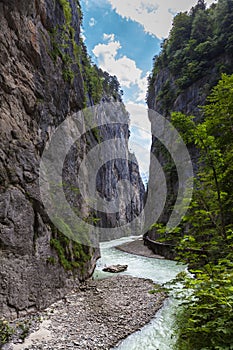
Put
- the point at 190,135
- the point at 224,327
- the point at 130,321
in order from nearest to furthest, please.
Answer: the point at 224,327 → the point at 190,135 → the point at 130,321

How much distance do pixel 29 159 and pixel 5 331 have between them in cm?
536

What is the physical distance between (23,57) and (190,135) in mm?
8385

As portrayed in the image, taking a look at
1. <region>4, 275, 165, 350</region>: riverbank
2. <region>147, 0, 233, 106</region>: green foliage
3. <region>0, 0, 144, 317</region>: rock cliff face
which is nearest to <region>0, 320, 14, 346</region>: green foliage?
<region>4, 275, 165, 350</region>: riverbank

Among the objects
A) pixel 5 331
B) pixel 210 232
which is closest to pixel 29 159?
pixel 5 331

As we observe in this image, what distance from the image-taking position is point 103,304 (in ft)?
25.4

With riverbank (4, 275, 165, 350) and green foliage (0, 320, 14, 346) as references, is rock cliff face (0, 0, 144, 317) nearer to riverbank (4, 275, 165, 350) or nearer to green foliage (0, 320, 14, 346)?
green foliage (0, 320, 14, 346)

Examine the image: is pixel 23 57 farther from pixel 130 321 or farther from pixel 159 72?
pixel 159 72

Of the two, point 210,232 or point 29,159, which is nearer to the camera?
point 210,232

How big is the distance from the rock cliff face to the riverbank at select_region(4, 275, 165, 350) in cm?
66

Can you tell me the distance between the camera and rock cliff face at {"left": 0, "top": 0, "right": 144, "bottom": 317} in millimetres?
6578

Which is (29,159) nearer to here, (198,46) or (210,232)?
(210,232)

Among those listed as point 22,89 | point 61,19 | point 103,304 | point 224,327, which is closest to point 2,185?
point 22,89

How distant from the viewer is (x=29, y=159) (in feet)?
27.1

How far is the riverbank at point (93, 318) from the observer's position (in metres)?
5.29
